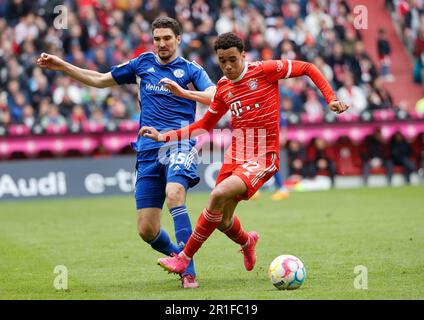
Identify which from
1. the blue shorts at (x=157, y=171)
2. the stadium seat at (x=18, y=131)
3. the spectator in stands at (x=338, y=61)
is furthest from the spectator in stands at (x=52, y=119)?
the blue shorts at (x=157, y=171)

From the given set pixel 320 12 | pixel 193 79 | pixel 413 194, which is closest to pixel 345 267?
pixel 193 79

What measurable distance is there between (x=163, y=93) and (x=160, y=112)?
0.19 metres

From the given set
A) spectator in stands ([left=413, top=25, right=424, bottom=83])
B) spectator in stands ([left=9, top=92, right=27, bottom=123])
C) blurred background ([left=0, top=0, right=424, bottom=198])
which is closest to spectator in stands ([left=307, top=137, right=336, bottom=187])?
blurred background ([left=0, top=0, right=424, bottom=198])

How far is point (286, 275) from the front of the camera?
8164mm

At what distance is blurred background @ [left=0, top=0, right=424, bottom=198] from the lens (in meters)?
20.7

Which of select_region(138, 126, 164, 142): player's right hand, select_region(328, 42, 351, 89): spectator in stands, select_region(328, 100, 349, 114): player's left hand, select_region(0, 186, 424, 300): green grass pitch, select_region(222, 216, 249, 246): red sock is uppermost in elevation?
select_region(328, 42, 351, 89): spectator in stands

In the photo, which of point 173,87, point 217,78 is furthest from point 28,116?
point 173,87

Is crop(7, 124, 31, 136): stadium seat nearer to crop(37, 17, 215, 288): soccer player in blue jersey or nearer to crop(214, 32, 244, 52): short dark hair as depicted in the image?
crop(37, 17, 215, 288): soccer player in blue jersey

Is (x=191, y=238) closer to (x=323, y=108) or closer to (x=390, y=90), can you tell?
(x=323, y=108)

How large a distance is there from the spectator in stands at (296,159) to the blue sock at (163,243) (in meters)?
12.1

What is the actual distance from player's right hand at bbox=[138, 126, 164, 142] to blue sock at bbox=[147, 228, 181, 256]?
1.04 meters

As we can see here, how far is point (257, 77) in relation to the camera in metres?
8.90

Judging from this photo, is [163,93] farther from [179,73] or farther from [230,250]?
[230,250]

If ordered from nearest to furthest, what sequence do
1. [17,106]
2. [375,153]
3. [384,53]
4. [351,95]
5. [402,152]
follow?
[17,106] → [402,152] → [375,153] → [351,95] → [384,53]
